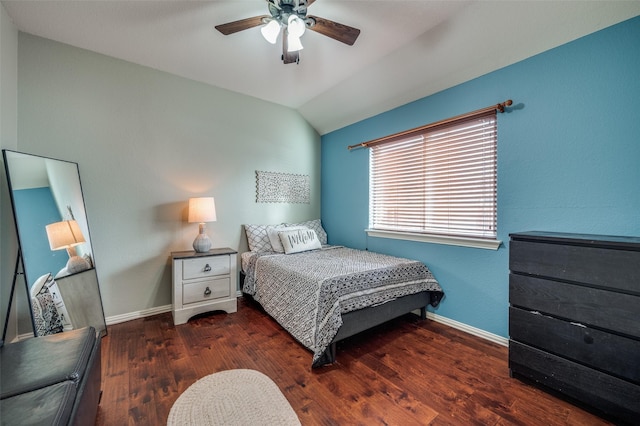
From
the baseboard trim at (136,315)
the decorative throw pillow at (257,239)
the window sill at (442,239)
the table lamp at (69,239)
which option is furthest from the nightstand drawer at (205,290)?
the window sill at (442,239)

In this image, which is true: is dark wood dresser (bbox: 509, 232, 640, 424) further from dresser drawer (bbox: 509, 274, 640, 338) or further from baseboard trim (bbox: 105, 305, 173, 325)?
baseboard trim (bbox: 105, 305, 173, 325)

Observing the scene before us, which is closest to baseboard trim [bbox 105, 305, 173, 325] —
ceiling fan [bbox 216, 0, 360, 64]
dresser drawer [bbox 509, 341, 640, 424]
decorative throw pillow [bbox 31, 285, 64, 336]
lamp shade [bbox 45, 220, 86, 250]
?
decorative throw pillow [bbox 31, 285, 64, 336]

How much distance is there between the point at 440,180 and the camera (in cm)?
261

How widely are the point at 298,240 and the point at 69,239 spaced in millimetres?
2112

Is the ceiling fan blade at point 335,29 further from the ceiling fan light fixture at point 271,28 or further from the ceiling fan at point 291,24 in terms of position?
the ceiling fan light fixture at point 271,28

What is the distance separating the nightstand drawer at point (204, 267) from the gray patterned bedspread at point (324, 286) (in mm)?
360

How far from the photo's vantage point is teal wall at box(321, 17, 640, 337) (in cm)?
163

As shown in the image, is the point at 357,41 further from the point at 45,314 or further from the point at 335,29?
the point at 45,314

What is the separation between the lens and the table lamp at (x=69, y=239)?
6.48 ft

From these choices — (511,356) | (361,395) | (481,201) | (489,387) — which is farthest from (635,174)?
(361,395)

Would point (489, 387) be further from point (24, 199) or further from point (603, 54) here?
point (24, 199)

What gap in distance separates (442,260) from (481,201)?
670 millimetres

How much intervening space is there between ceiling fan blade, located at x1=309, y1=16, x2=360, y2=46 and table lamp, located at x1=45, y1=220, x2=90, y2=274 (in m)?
2.44

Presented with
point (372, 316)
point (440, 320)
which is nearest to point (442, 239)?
point (440, 320)
